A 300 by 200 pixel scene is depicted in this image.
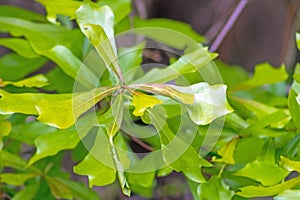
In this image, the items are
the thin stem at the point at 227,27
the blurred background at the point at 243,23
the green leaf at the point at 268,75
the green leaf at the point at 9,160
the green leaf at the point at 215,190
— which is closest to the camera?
the green leaf at the point at 215,190

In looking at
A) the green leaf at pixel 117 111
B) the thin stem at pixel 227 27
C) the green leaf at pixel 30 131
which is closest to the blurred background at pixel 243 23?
the thin stem at pixel 227 27

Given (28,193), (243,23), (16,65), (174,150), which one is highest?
(174,150)

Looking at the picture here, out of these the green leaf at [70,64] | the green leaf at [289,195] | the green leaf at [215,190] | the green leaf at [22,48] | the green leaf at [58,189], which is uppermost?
the green leaf at [289,195]

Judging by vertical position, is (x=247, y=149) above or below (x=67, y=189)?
above

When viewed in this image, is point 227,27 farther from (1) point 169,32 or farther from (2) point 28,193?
(2) point 28,193

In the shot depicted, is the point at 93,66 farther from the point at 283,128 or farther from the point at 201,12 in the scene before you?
the point at 201,12

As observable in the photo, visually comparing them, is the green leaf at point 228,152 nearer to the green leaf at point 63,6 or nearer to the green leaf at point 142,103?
the green leaf at point 142,103

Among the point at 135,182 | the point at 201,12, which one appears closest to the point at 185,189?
the point at 135,182

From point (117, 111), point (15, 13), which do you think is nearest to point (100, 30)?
point (117, 111)
